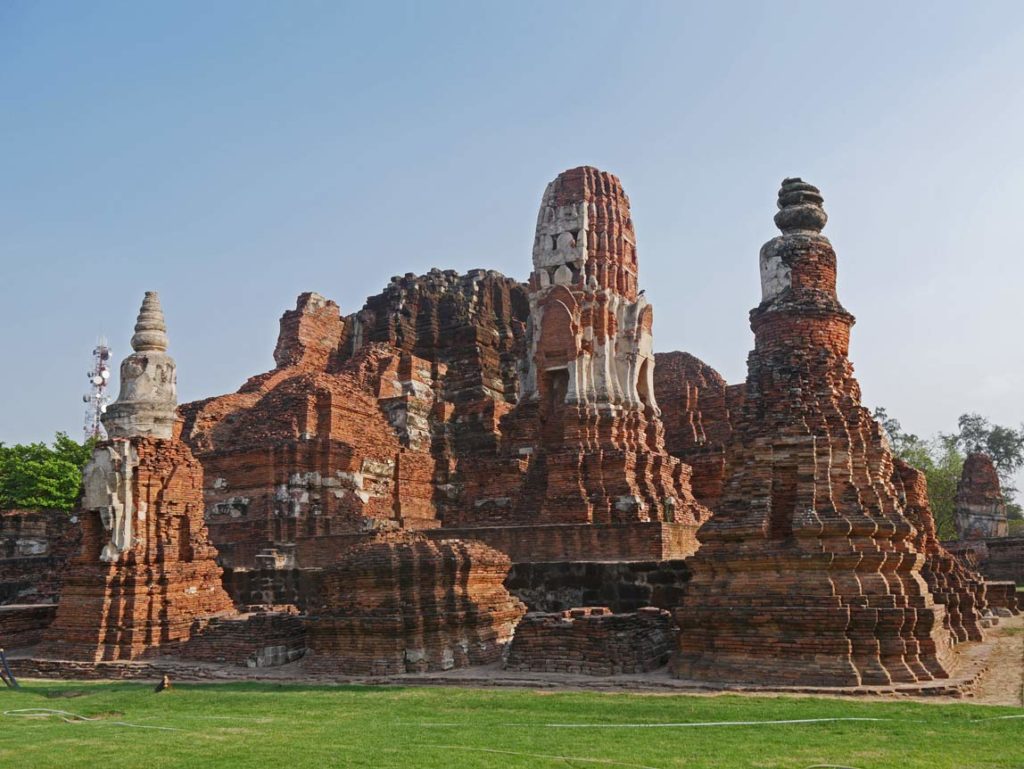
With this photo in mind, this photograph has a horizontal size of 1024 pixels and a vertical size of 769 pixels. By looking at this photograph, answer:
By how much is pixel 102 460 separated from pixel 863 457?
11.0 metres

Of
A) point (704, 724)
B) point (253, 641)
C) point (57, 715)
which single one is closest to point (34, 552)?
point (253, 641)

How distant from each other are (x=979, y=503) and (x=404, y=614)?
25818 mm

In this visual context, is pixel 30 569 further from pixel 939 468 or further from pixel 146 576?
pixel 939 468

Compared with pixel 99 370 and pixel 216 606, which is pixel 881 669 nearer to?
pixel 216 606

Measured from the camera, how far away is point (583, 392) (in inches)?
815

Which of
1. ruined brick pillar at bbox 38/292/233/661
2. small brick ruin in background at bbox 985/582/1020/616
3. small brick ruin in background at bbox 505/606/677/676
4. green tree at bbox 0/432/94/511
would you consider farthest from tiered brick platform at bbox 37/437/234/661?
green tree at bbox 0/432/94/511

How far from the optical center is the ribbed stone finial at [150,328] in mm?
15953

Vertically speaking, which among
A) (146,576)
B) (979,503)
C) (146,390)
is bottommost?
(146,576)

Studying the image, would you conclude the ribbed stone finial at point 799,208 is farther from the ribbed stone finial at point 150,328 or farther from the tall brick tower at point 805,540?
the ribbed stone finial at point 150,328

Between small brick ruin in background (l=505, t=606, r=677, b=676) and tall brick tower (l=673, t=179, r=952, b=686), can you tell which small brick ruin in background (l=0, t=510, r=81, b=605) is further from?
tall brick tower (l=673, t=179, r=952, b=686)

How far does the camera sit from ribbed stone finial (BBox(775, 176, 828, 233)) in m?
12.7

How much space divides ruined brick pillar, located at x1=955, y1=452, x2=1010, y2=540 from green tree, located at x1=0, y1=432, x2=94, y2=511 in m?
28.9

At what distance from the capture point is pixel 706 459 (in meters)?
22.6

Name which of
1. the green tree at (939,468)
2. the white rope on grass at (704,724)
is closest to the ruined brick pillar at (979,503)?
the green tree at (939,468)
